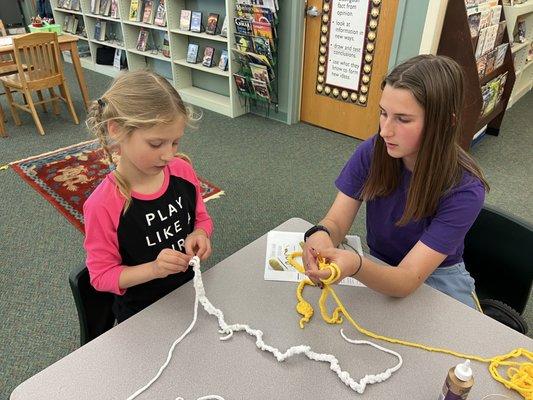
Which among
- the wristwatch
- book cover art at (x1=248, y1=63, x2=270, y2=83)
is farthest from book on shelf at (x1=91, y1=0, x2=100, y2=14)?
the wristwatch

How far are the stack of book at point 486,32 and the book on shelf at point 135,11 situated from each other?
3441 mm

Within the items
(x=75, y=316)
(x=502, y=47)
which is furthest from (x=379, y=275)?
(x=502, y=47)

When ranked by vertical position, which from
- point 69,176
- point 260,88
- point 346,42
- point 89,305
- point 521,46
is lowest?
point 69,176

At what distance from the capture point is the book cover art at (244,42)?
11.6ft

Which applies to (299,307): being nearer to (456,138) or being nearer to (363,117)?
(456,138)

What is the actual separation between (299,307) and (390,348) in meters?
0.21

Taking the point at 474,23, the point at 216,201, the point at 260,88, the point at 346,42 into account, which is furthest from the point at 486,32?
the point at 216,201

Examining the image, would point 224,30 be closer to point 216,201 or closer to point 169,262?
point 216,201

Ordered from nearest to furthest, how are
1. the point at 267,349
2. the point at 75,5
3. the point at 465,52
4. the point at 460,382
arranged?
the point at 460,382 → the point at 267,349 → the point at 465,52 → the point at 75,5

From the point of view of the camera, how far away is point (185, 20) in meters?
4.03

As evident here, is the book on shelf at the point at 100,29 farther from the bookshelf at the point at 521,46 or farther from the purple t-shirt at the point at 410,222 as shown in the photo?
the purple t-shirt at the point at 410,222

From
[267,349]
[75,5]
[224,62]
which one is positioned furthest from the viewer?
[75,5]

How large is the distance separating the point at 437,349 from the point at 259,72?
314cm

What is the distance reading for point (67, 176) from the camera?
2.94m
